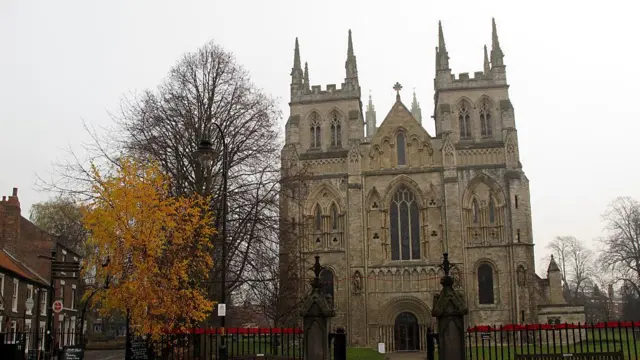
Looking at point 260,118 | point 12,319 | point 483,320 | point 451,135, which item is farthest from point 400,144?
point 12,319

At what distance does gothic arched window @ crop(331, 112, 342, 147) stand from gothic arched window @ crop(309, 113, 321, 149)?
3.30 ft

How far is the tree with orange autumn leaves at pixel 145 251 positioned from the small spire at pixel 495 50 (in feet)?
99.7

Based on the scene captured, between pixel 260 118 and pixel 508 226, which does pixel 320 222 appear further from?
pixel 260 118

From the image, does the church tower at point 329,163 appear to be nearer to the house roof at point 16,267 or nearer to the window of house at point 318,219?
the window of house at point 318,219

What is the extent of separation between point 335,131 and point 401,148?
4.98 m

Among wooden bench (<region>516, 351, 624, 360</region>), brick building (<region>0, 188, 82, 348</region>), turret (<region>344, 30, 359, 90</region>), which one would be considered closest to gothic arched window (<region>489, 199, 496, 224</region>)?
turret (<region>344, 30, 359, 90</region>)

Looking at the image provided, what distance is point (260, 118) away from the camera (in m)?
23.7

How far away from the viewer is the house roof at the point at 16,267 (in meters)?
28.4

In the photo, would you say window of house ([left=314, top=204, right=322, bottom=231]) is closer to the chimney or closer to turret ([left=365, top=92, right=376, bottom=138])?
the chimney

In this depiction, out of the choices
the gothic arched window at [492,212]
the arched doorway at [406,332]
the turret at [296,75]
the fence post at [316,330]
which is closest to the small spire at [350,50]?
the turret at [296,75]

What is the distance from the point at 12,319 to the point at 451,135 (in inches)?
1104

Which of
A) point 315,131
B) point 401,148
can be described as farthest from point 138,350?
point 315,131

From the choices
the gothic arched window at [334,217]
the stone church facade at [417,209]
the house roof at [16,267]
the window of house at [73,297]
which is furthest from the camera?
the gothic arched window at [334,217]

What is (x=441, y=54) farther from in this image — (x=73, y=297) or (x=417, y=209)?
(x=73, y=297)
